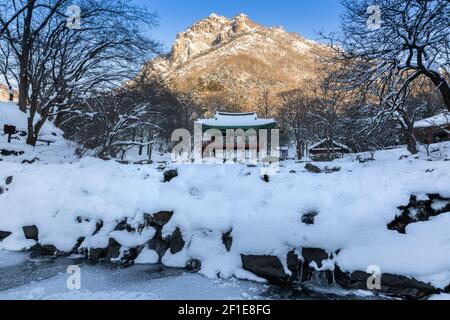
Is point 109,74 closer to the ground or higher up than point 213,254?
higher up

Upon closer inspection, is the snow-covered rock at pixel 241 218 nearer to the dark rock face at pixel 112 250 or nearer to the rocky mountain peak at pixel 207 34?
the dark rock face at pixel 112 250

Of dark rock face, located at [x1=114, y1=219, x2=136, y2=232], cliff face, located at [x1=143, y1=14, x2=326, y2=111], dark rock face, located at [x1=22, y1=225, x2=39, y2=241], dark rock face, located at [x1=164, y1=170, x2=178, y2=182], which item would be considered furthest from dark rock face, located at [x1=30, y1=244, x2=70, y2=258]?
cliff face, located at [x1=143, y1=14, x2=326, y2=111]

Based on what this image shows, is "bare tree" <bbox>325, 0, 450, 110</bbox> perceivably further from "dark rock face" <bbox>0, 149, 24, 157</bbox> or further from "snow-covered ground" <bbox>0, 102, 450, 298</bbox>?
"dark rock face" <bbox>0, 149, 24, 157</bbox>

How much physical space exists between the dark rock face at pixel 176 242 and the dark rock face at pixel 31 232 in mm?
3524

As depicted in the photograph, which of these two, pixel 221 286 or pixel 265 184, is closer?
pixel 221 286

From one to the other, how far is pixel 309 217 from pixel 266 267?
132 centimetres

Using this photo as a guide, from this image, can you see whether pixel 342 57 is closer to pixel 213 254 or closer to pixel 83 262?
pixel 213 254

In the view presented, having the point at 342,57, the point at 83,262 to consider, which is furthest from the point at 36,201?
the point at 342,57

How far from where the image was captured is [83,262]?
6340 millimetres

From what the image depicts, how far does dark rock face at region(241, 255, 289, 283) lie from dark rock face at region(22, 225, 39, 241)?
519cm

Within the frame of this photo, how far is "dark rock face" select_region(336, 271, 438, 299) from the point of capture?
15.4 ft

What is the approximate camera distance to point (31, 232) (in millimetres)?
7355
